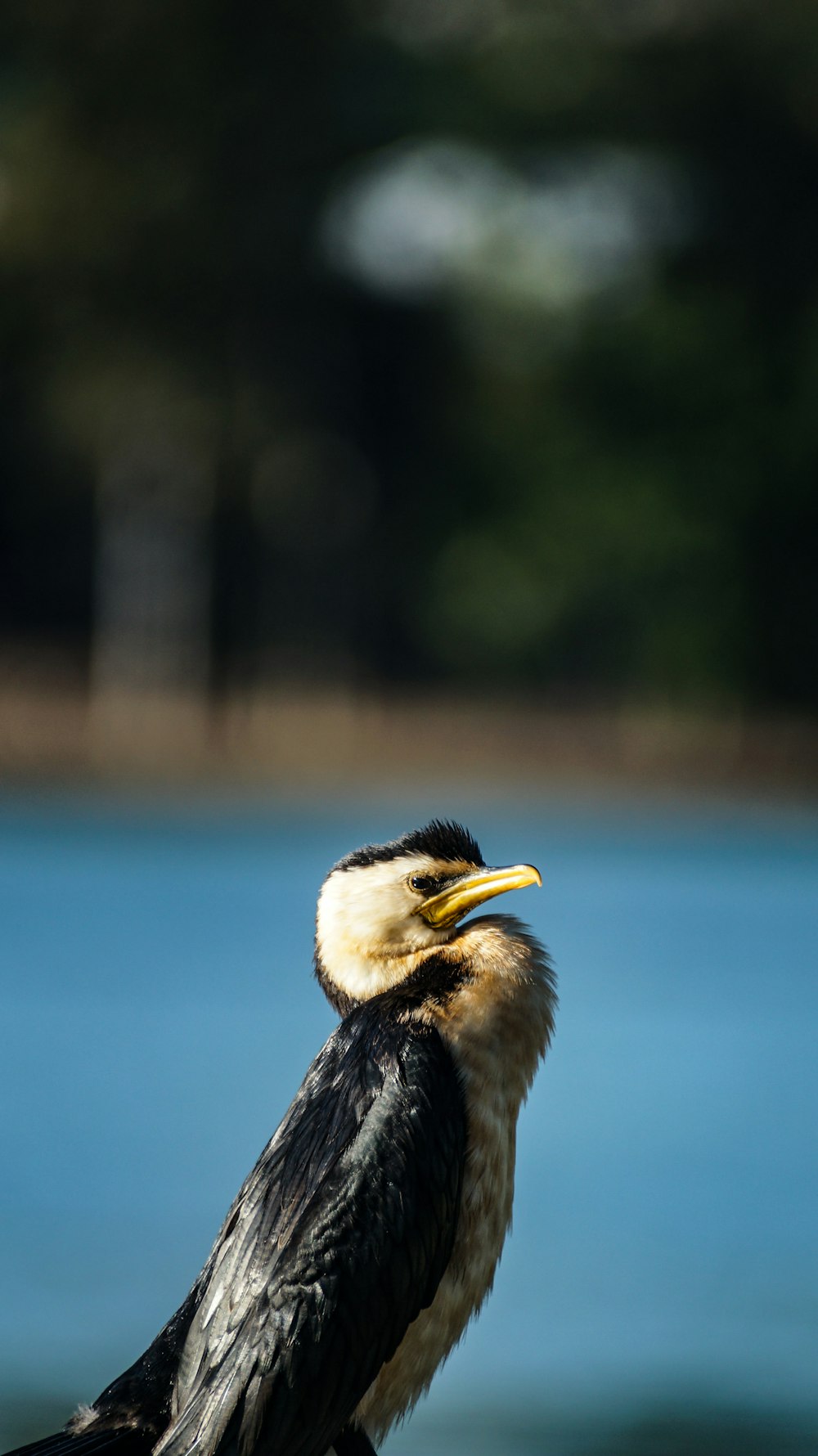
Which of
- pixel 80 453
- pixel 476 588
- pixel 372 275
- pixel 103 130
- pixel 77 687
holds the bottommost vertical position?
pixel 77 687

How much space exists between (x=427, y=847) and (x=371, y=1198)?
0.34 meters

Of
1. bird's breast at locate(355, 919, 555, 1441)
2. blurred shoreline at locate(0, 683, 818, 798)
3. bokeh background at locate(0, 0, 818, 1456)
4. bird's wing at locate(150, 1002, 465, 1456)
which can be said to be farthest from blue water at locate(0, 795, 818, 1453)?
bokeh background at locate(0, 0, 818, 1456)

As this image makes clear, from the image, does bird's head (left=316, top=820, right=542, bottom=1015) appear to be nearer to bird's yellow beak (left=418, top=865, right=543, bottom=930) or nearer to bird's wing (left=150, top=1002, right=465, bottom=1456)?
→ bird's yellow beak (left=418, top=865, right=543, bottom=930)

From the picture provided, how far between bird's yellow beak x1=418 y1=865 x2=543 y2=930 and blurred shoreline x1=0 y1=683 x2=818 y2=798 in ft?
28.7

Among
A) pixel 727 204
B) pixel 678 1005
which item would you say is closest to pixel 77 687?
pixel 727 204

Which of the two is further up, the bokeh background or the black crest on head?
the bokeh background

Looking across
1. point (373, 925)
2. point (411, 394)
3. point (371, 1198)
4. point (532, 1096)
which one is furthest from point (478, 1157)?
point (411, 394)

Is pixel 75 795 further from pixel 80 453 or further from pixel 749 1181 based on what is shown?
pixel 749 1181

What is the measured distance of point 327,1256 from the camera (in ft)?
4.69

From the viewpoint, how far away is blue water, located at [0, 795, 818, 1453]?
3418 mm

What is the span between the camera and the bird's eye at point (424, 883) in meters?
1.63

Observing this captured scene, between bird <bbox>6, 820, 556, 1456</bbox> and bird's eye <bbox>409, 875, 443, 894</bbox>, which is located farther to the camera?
bird's eye <bbox>409, 875, 443, 894</bbox>

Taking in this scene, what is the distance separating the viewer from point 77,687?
1273 cm

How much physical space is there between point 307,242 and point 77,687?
377cm
